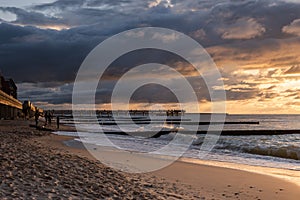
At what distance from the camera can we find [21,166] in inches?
393

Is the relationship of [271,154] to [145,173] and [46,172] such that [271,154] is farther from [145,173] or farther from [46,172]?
[46,172]

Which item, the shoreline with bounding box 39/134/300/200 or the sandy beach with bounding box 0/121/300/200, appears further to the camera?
the shoreline with bounding box 39/134/300/200

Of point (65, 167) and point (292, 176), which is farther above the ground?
point (65, 167)

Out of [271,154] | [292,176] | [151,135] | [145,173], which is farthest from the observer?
[151,135]

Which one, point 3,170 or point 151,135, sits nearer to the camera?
point 3,170

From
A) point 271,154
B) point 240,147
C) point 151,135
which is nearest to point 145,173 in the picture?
point 271,154

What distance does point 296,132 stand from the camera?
194 ft

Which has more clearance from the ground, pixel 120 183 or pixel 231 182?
pixel 120 183

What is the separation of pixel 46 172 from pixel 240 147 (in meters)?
21.7

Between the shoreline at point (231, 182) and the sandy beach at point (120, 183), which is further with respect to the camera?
the shoreline at point (231, 182)

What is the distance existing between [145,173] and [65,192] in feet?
19.7

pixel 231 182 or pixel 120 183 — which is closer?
pixel 120 183

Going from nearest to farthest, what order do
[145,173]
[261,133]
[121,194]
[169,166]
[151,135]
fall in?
[121,194]
[145,173]
[169,166]
[151,135]
[261,133]

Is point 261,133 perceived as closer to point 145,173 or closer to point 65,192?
point 145,173
